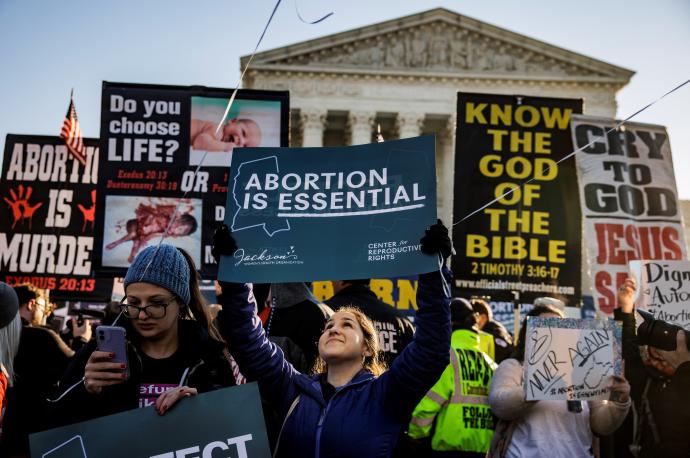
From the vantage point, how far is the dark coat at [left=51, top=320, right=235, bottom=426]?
99.6 inches

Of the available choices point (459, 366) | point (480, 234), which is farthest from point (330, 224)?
point (480, 234)

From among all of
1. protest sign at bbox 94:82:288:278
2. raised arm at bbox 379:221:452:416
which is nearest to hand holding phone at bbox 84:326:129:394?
raised arm at bbox 379:221:452:416

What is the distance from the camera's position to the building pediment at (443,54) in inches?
1596

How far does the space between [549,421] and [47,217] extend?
5910mm

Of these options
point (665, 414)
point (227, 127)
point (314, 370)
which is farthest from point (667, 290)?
point (227, 127)

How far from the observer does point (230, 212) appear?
284cm

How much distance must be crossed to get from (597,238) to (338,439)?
4.61m

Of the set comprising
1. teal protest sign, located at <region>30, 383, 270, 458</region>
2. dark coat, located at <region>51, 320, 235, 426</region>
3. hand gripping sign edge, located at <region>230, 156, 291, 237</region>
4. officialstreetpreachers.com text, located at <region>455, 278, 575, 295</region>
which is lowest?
teal protest sign, located at <region>30, 383, 270, 458</region>

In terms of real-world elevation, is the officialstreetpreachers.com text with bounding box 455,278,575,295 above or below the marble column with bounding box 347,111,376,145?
below

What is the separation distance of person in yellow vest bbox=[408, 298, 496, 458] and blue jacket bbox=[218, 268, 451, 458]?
6.88 ft

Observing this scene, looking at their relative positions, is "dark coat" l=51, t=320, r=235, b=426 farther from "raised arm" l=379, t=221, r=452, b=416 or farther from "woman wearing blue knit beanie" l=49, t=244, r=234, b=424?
"raised arm" l=379, t=221, r=452, b=416

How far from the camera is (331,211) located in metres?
2.83

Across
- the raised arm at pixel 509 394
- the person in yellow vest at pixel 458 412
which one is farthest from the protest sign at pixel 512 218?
the raised arm at pixel 509 394

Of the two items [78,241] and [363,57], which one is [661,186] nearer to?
[78,241]
